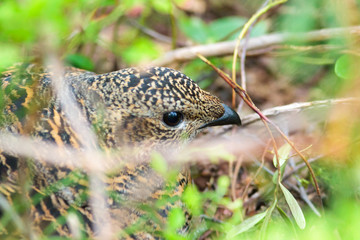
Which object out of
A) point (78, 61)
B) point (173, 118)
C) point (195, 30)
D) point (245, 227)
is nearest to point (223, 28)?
point (195, 30)

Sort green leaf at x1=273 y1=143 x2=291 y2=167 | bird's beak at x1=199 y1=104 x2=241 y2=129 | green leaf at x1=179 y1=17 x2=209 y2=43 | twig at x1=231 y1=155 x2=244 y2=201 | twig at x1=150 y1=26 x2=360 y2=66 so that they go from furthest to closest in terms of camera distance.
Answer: green leaf at x1=179 y1=17 x2=209 y2=43, twig at x1=150 y1=26 x2=360 y2=66, twig at x1=231 y1=155 x2=244 y2=201, bird's beak at x1=199 y1=104 x2=241 y2=129, green leaf at x1=273 y1=143 x2=291 y2=167

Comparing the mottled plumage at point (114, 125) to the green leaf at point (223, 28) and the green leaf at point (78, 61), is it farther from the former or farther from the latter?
the green leaf at point (223, 28)

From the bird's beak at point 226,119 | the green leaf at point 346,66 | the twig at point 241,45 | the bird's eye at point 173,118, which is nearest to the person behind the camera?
the bird's eye at point 173,118

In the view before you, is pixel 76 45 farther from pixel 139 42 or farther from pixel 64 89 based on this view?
pixel 64 89

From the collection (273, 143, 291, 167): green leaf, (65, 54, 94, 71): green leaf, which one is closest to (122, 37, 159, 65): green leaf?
(65, 54, 94, 71): green leaf

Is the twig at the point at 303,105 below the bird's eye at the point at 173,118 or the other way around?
below

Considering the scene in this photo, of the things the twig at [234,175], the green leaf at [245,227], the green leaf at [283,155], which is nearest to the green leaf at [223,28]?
the twig at [234,175]

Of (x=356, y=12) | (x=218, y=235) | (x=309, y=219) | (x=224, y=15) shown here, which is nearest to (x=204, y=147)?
(x=218, y=235)

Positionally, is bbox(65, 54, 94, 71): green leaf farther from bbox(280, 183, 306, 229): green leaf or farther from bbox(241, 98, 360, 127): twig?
bbox(280, 183, 306, 229): green leaf
